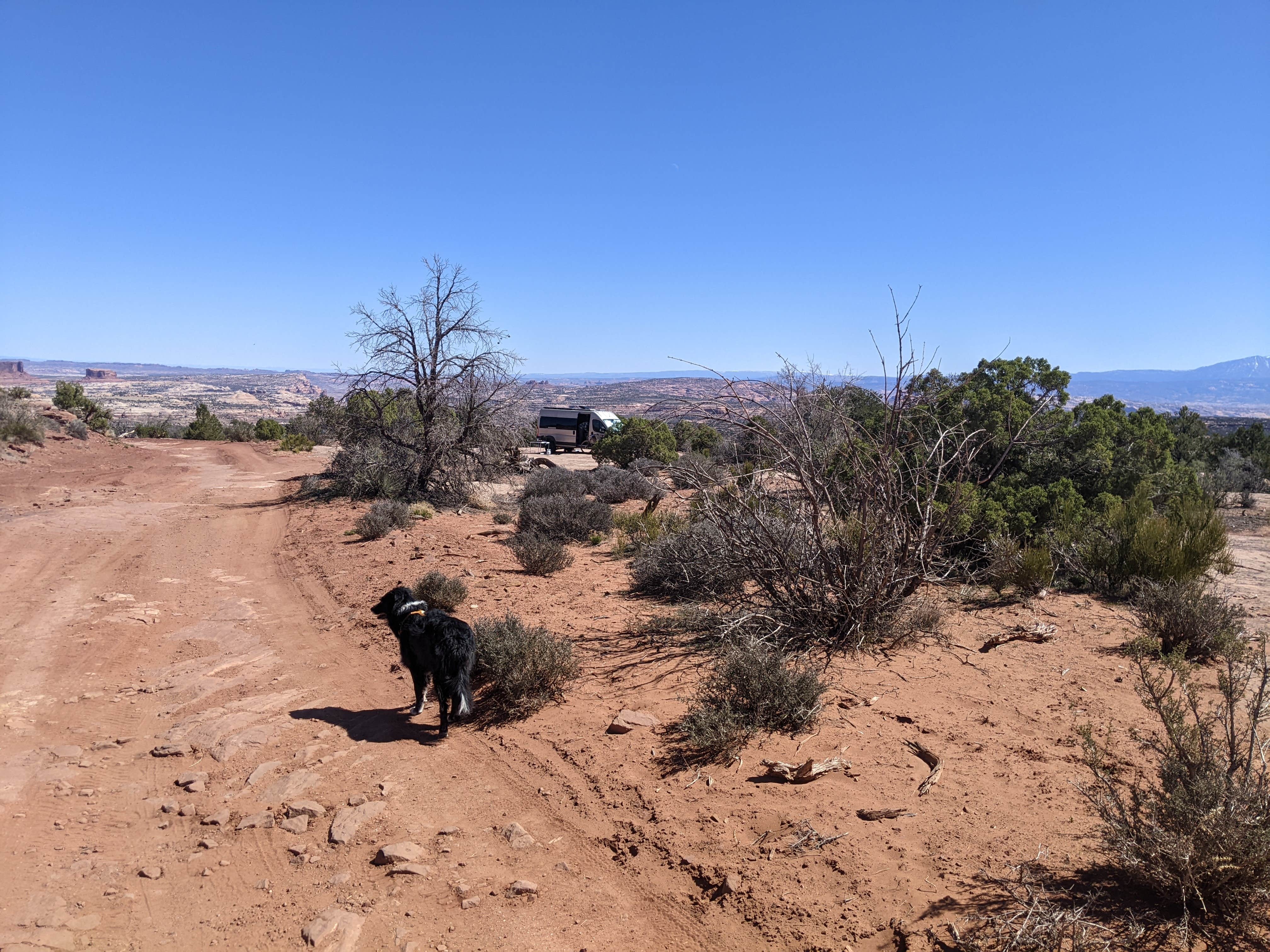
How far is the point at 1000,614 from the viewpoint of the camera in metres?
8.02

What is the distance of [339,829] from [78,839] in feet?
4.81

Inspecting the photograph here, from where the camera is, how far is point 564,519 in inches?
499

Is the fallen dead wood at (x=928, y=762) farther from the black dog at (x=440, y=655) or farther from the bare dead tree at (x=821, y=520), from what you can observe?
the black dog at (x=440, y=655)

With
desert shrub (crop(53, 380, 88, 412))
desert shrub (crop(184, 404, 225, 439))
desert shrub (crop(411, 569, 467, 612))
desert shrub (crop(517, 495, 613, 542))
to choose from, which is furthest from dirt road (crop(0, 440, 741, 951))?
desert shrub (crop(184, 404, 225, 439))

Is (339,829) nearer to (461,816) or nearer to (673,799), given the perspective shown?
(461,816)

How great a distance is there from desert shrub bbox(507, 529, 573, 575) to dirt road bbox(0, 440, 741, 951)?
245 cm

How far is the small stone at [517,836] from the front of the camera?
405cm

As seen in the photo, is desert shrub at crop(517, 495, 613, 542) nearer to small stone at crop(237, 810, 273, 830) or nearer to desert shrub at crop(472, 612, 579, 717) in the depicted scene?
desert shrub at crop(472, 612, 579, 717)

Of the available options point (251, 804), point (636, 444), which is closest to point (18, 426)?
point (636, 444)

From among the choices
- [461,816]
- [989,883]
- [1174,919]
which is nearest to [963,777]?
[989,883]

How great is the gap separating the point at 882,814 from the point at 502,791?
226 cm

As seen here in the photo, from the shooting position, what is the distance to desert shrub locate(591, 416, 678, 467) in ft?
85.0

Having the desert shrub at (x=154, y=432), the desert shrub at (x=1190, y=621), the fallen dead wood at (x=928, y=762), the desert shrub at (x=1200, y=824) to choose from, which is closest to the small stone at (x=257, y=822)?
the fallen dead wood at (x=928, y=762)

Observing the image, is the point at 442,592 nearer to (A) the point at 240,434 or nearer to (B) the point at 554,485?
(B) the point at 554,485
